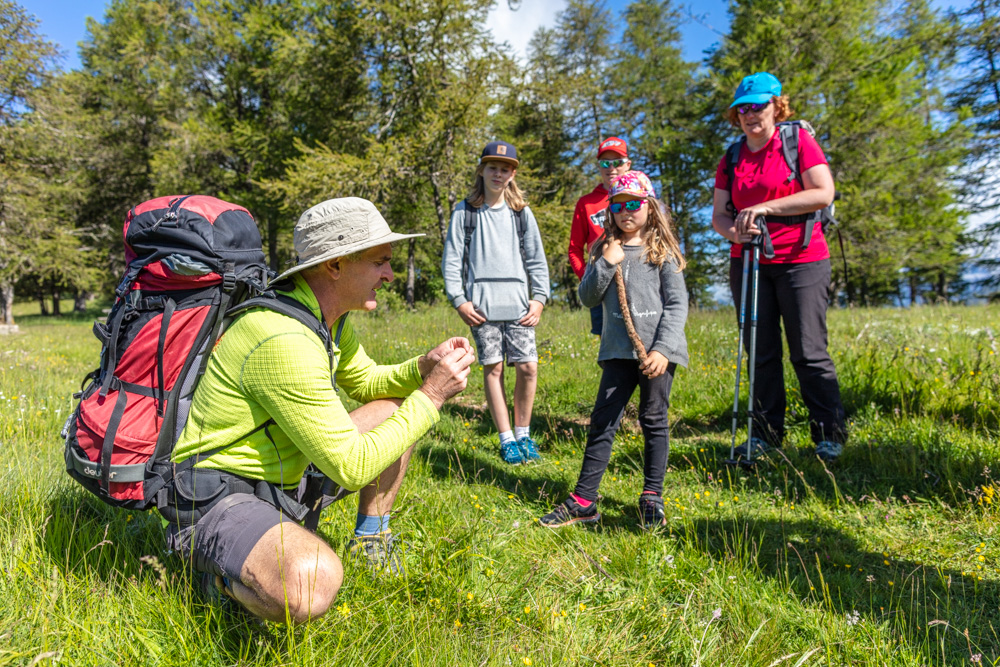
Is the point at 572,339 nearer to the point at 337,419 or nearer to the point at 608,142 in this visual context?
→ the point at 608,142

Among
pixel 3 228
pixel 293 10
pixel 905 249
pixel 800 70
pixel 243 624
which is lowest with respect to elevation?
pixel 243 624

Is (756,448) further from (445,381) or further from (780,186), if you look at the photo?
(445,381)

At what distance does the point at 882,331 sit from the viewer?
694 centimetres

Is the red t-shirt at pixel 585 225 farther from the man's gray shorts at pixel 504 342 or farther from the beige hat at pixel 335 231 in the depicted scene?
the beige hat at pixel 335 231

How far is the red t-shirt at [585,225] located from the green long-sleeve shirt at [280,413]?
10.4 ft

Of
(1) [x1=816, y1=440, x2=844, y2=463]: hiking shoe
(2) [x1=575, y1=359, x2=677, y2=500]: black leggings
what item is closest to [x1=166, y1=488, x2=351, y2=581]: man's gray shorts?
(2) [x1=575, y1=359, x2=677, y2=500]: black leggings

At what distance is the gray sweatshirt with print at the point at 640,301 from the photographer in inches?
124

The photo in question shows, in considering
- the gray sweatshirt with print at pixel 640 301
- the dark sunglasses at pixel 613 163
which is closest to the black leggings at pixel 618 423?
the gray sweatshirt with print at pixel 640 301

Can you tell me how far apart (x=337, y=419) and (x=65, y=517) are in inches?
57.3

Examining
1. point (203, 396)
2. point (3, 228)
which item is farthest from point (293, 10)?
point (203, 396)

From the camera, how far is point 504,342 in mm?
4418

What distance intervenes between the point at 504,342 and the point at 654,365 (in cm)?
162

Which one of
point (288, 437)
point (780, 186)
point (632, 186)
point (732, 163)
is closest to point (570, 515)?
point (288, 437)

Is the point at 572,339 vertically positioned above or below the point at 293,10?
below
